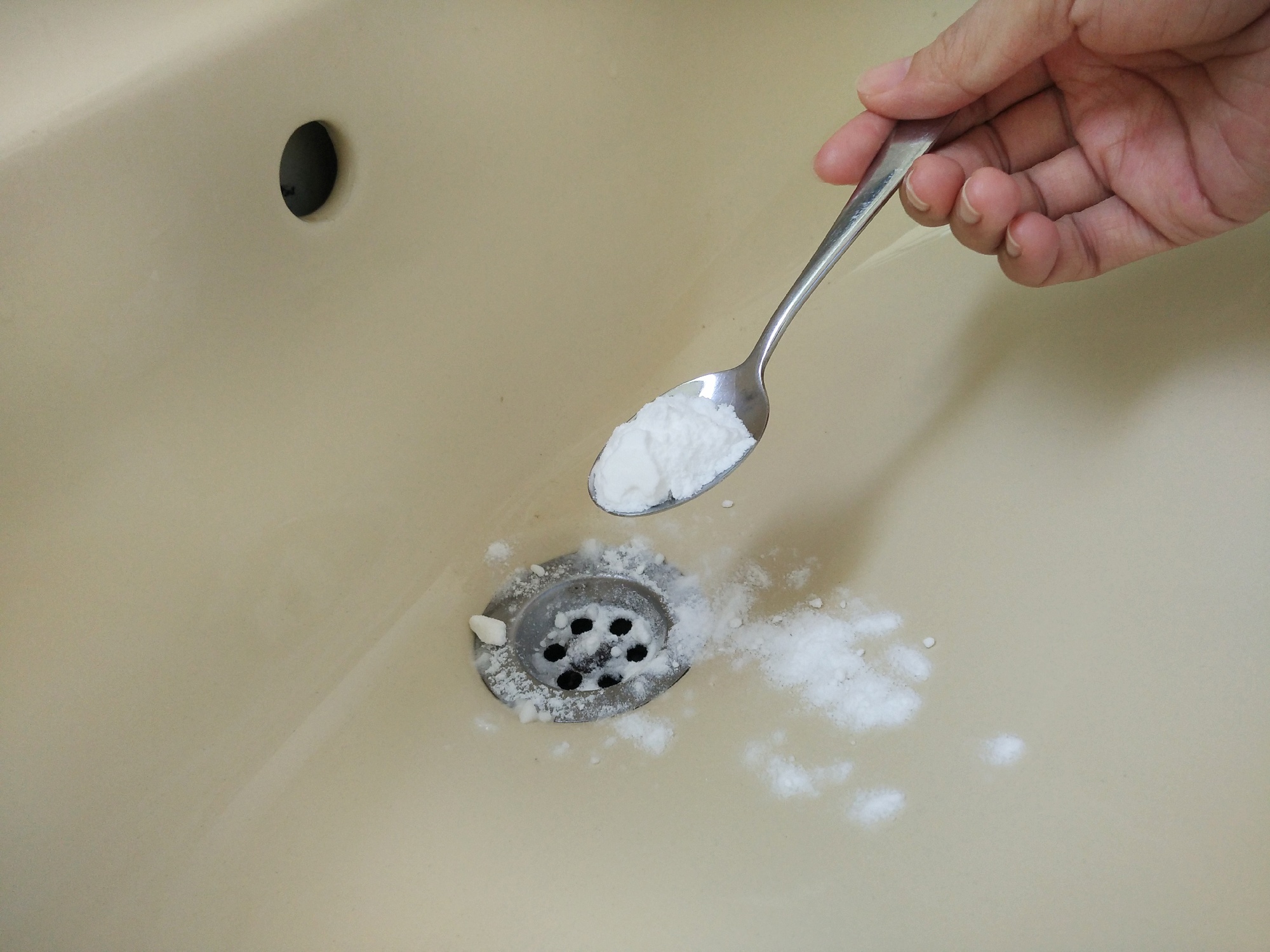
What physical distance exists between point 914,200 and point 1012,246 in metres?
0.04

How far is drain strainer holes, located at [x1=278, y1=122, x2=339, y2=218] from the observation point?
389 millimetres

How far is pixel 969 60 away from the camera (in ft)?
1.36

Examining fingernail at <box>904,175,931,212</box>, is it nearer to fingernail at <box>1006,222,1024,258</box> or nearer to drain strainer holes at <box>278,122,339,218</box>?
fingernail at <box>1006,222,1024,258</box>

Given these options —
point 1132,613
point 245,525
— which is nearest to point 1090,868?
point 1132,613

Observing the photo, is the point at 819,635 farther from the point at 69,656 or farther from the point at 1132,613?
the point at 69,656

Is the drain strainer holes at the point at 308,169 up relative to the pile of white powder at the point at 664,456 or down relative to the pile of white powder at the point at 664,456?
up

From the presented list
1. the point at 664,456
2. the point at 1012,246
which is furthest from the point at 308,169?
the point at 1012,246

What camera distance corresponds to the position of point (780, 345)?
0.55 meters

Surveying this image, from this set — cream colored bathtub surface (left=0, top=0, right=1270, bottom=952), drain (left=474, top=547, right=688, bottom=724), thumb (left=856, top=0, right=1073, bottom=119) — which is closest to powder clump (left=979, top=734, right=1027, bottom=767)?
cream colored bathtub surface (left=0, top=0, right=1270, bottom=952)

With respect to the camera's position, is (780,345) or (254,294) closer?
(254,294)

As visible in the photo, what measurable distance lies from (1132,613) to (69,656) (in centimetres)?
38

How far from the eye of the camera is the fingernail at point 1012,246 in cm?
42

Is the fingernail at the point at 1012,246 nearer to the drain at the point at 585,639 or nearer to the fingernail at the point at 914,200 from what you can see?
the fingernail at the point at 914,200

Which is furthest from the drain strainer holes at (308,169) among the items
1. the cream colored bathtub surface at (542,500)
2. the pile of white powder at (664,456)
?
the pile of white powder at (664,456)
